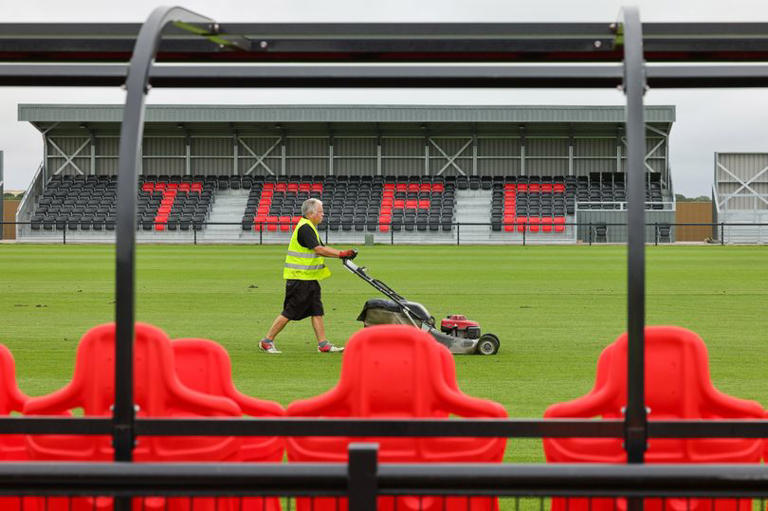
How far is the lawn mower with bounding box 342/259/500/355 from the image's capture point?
10.7 meters

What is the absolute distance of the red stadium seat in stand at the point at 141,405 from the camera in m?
3.61

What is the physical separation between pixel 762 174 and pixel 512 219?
15.3m

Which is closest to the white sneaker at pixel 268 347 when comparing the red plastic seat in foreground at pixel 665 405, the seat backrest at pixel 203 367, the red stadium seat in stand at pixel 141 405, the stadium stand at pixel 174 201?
the seat backrest at pixel 203 367

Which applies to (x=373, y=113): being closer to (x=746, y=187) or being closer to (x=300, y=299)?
(x=746, y=187)

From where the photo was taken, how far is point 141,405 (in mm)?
3631

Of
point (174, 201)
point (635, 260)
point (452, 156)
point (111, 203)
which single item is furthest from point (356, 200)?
point (635, 260)

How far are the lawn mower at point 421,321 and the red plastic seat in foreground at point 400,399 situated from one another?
6886 mm

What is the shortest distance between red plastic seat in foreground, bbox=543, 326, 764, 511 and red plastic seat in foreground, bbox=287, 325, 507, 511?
34 cm

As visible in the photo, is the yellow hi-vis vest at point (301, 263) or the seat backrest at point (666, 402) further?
the yellow hi-vis vest at point (301, 263)

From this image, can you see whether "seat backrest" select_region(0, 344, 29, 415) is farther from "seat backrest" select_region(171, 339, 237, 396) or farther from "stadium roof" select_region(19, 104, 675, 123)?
"stadium roof" select_region(19, 104, 675, 123)

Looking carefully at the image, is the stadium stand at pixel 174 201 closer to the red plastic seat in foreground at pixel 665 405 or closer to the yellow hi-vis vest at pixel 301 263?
the yellow hi-vis vest at pixel 301 263

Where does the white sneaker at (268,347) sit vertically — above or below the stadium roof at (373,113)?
below

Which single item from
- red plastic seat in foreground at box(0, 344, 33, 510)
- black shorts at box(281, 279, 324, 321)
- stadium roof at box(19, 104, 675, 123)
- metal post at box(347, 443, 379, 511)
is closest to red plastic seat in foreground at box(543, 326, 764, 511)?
metal post at box(347, 443, 379, 511)

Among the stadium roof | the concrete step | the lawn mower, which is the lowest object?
the lawn mower
